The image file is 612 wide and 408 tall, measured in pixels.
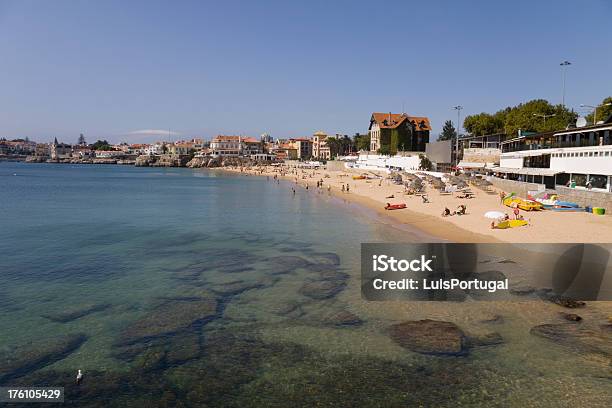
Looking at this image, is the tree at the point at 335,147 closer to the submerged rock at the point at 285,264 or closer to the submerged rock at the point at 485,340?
the submerged rock at the point at 285,264

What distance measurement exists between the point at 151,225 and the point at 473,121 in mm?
83699

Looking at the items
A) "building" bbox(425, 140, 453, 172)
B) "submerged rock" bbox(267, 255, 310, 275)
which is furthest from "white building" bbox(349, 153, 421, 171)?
"submerged rock" bbox(267, 255, 310, 275)

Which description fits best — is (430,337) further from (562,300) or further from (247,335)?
(562,300)

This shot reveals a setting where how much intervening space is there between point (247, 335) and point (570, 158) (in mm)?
40817

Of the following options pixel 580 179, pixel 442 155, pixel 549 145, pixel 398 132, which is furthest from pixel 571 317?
pixel 398 132

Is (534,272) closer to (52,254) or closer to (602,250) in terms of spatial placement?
(602,250)

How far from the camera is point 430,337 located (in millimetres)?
13891

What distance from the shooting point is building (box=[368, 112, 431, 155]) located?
123812 mm

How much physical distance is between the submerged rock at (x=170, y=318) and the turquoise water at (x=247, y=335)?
74mm

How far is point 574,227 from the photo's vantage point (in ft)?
90.9

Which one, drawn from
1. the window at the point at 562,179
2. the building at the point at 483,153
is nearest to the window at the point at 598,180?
the window at the point at 562,179

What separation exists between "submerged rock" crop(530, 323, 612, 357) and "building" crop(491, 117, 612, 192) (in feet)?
86.7

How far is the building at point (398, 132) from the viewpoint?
124 meters

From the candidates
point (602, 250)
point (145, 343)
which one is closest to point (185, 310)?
point (145, 343)
